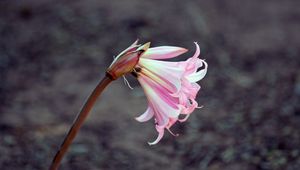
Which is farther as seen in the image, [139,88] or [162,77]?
[139,88]

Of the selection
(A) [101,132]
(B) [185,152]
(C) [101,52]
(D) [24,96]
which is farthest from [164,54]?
(C) [101,52]

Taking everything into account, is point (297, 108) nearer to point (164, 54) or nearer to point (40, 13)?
point (164, 54)

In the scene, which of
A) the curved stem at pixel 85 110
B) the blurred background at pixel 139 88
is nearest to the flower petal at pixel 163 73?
the curved stem at pixel 85 110

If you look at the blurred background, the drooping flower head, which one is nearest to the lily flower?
the drooping flower head

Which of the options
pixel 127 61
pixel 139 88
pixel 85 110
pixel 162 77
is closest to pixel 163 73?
pixel 162 77

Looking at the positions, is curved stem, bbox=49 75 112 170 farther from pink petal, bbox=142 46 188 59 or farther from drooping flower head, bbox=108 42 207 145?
pink petal, bbox=142 46 188 59

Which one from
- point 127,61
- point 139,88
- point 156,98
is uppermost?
point 139,88

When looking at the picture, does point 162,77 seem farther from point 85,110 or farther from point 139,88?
point 139,88

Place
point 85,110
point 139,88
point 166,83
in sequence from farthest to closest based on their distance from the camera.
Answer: point 139,88 < point 85,110 < point 166,83
